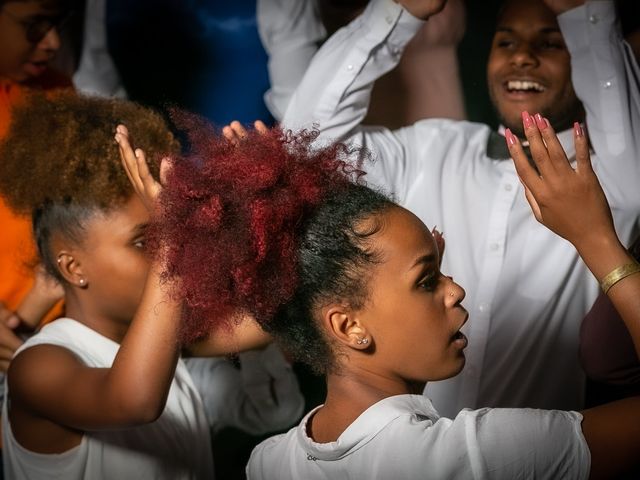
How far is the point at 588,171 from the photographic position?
886mm

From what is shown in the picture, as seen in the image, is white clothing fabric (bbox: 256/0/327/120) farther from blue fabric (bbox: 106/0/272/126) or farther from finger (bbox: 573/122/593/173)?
finger (bbox: 573/122/593/173)

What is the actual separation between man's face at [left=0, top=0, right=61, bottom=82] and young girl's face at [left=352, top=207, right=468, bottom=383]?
101 centimetres

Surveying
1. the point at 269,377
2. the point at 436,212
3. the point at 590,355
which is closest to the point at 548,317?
the point at 590,355

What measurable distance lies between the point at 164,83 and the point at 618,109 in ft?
3.02

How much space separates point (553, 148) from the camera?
2.87 ft

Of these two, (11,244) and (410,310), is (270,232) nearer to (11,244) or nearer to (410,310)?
(410,310)

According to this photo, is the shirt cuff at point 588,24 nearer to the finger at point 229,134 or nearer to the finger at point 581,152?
the finger at point 581,152

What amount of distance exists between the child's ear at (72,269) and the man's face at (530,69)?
77 centimetres

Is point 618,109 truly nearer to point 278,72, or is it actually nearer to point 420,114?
point 420,114

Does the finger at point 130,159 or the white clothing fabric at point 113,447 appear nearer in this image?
the finger at point 130,159

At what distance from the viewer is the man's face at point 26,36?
1636mm

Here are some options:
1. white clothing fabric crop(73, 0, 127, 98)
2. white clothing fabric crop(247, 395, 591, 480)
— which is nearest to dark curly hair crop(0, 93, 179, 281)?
white clothing fabric crop(73, 0, 127, 98)

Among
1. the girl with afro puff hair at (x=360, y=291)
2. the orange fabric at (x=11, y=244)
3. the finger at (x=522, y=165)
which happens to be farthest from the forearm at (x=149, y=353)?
the orange fabric at (x=11, y=244)

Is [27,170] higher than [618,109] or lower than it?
lower
